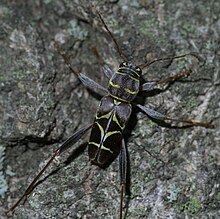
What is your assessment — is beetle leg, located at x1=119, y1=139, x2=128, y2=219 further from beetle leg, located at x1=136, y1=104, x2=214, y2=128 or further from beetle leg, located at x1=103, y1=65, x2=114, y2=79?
beetle leg, located at x1=103, y1=65, x2=114, y2=79

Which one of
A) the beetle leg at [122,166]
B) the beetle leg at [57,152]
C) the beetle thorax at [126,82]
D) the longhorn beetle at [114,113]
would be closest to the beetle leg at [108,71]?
the longhorn beetle at [114,113]

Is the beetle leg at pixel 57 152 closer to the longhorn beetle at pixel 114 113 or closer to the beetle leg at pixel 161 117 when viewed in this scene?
the longhorn beetle at pixel 114 113

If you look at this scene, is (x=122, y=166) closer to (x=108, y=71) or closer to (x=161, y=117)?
(x=161, y=117)

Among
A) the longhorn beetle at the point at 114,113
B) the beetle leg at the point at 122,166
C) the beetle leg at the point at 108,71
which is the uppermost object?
the beetle leg at the point at 108,71

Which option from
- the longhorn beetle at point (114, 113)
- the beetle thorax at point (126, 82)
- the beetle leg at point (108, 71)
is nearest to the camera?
the longhorn beetle at point (114, 113)

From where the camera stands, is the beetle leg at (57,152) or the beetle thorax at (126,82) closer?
the beetle leg at (57,152)

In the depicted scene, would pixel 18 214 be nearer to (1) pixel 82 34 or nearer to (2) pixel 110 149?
(2) pixel 110 149

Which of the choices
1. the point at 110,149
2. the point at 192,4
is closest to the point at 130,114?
the point at 110,149

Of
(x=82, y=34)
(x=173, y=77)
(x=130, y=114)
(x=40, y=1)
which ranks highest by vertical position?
(x=40, y=1)

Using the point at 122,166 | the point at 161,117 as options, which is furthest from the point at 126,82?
the point at 122,166
